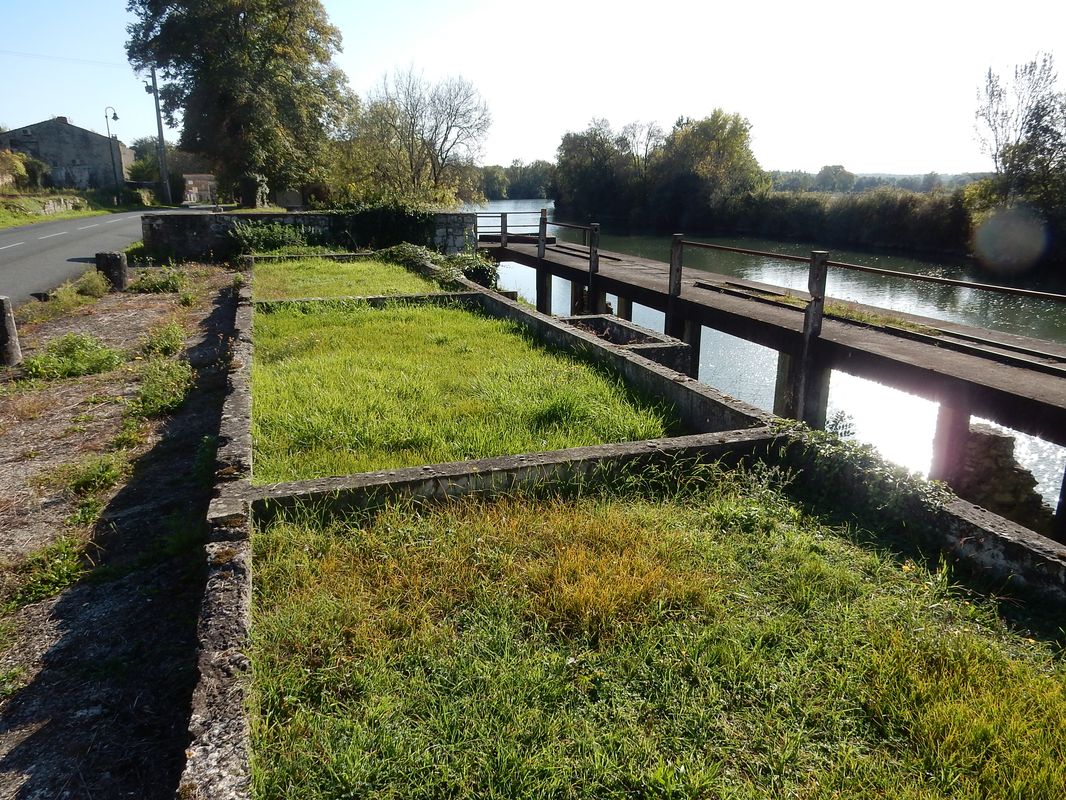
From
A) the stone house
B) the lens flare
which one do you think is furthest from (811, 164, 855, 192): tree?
the stone house

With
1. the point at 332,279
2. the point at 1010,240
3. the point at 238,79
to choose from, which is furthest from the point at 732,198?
the point at 332,279

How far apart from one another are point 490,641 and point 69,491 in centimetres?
332

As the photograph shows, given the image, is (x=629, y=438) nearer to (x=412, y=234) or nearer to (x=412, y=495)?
(x=412, y=495)

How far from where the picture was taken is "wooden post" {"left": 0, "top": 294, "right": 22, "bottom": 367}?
24.2 ft

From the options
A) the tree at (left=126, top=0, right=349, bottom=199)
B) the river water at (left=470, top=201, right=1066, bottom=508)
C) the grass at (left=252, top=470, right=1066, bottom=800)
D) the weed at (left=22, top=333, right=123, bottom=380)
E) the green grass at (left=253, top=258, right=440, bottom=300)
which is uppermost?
the tree at (left=126, top=0, right=349, bottom=199)

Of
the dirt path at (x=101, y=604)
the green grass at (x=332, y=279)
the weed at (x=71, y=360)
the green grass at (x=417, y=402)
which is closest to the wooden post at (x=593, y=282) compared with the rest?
the green grass at (x=332, y=279)

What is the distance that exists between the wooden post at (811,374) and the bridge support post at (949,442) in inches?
51.7

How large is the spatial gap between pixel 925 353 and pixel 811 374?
1191mm

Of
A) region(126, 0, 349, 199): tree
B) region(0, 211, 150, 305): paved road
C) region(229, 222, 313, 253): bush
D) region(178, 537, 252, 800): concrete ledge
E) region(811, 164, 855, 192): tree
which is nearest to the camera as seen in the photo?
region(178, 537, 252, 800): concrete ledge

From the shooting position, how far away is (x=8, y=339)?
7.48 meters

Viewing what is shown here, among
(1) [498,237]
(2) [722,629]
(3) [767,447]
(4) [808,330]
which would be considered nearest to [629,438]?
(3) [767,447]

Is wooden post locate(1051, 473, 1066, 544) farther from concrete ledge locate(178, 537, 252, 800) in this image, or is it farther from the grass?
concrete ledge locate(178, 537, 252, 800)

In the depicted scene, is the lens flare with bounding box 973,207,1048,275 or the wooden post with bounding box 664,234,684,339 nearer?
the wooden post with bounding box 664,234,684,339

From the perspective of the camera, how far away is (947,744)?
217 cm
